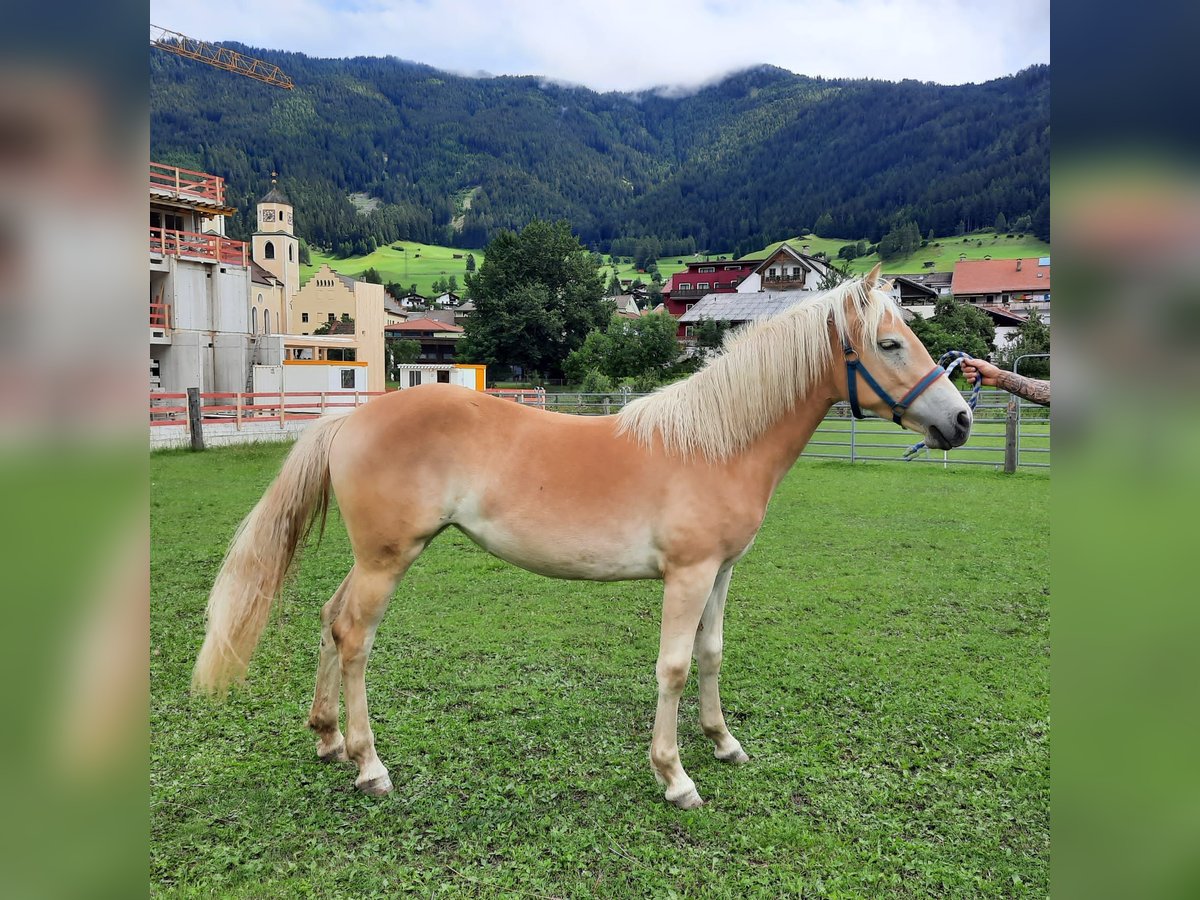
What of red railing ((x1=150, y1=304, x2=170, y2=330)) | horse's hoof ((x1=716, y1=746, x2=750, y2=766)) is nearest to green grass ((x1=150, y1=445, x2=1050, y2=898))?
horse's hoof ((x1=716, y1=746, x2=750, y2=766))

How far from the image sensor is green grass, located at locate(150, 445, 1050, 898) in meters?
2.22

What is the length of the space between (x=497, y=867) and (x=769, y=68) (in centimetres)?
18636

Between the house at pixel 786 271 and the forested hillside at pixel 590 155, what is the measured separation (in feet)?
65.9

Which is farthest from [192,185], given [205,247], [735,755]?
[735,755]

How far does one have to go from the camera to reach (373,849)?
2311 mm

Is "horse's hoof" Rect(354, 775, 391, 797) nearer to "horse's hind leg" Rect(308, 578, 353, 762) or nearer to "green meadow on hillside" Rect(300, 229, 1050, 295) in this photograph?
"horse's hind leg" Rect(308, 578, 353, 762)

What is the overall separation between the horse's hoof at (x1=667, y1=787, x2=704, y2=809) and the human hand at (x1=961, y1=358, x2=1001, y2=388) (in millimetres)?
1752

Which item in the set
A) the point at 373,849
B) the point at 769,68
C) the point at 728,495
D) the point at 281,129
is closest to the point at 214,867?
the point at 373,849

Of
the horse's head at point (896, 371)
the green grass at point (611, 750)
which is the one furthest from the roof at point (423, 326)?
the horse's head at point (896, 371)

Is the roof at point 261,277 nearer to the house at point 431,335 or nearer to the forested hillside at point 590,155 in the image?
the house at point 431,335

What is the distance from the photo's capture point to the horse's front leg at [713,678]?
289 cm

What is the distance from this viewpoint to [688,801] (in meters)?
2.57

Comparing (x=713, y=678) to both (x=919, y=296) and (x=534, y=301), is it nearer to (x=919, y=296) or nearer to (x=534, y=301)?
(x=919, y=296)

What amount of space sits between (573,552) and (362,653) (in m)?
0.90
